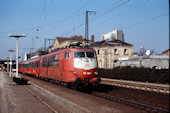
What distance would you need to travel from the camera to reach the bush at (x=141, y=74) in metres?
28.0

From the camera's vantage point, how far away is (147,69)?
3072cm

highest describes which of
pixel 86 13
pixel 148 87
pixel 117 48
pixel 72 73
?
pixel 86 13

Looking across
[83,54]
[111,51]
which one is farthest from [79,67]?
[111,51]

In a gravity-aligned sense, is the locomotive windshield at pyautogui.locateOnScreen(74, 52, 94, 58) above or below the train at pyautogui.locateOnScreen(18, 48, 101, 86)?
above

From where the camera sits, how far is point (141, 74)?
105 ft

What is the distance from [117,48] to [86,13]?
93.1ft

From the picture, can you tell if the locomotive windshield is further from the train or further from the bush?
the bush

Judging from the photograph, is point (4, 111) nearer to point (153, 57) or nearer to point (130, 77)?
point (130, 77)

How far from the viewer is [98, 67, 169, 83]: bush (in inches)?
1103

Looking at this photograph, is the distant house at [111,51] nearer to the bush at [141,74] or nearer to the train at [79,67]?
the bush at [141,74]

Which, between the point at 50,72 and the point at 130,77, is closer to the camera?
the point at 50,72

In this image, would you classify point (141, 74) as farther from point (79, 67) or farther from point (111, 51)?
point (111, 51)

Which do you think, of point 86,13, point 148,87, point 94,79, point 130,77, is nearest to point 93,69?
point 94,79

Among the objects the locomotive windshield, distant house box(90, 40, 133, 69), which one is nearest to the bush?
the locomotive windshield
